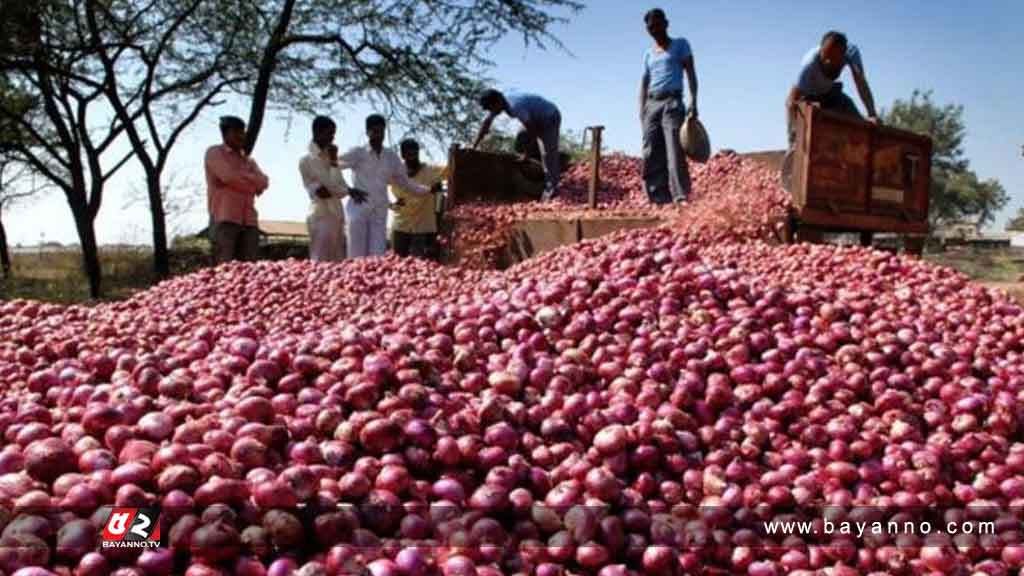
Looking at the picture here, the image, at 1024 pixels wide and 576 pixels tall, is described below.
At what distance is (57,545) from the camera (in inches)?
61.9

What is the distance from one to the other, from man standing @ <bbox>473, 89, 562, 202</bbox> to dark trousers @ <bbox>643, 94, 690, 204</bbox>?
1369 millimetres

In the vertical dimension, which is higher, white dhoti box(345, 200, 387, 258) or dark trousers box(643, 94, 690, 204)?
dark trousers box(643, 94, 690, 204)

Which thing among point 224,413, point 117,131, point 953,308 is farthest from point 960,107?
point 224,413

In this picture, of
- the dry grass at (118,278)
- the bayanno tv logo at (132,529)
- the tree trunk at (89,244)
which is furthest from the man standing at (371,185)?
the tree trunk at (89,244)

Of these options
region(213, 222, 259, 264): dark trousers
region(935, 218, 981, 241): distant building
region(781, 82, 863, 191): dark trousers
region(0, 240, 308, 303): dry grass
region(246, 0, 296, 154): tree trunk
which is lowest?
region(0, 240, 308, 303): dry grass

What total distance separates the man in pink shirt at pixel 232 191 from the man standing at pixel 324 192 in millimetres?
441

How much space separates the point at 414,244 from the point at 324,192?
3.66 ft

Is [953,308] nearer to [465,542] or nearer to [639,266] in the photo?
[639,266]

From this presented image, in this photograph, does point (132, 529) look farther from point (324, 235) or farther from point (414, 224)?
point (414, 224)

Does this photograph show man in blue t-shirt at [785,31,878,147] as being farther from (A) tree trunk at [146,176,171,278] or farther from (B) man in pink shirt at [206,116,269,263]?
(A) tree trunk at [146,176,171,278]

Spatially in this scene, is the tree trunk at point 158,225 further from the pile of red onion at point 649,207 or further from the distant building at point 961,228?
the distant building at point 961,228

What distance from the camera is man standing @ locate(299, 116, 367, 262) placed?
7.46 meters

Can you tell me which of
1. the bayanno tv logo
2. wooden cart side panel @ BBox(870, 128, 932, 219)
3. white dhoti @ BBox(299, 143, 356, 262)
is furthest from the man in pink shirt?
the bayanno tv logo

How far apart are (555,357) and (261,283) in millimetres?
3556
